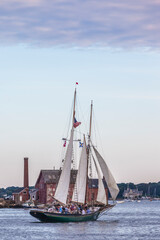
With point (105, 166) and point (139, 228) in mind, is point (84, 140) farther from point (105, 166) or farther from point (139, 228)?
point (139, 228)

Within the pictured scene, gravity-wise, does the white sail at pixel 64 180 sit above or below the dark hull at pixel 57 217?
above

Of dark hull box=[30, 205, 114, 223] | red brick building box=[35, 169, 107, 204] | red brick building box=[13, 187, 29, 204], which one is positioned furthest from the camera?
red brick building box=[13, 187, 29, 204]

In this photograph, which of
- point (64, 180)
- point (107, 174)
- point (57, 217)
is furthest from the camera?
point (64, 180)

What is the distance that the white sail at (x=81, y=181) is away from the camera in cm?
7812

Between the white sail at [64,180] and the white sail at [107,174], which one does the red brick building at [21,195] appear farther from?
the white sail at [107,174]

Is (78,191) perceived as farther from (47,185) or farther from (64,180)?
(47,185)

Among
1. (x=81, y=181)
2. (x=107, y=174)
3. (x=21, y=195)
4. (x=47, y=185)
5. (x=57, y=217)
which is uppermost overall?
(x=107, y=174)

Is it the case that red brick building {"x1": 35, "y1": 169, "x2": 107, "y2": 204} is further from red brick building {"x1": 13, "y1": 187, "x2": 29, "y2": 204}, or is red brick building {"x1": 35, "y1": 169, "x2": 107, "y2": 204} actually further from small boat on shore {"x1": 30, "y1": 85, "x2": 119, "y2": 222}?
small boat on shore {"x1": 30, "y1": 85, "x2": 119, "y2": 222}

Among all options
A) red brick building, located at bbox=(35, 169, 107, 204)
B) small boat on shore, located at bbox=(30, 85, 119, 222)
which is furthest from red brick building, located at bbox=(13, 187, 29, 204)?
small boat on shore, located at bbox=(30, 85, 119, 222)

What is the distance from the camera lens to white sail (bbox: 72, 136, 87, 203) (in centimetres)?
7812

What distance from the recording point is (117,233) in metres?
66.4

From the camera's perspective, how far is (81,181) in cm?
7919

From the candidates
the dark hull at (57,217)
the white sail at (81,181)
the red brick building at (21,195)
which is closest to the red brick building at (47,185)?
the red brick building at (21,195)

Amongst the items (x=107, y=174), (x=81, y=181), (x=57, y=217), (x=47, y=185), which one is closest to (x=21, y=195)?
(x=47, y=185)
